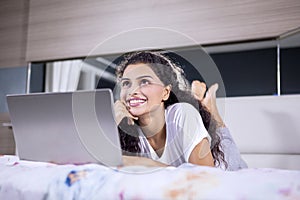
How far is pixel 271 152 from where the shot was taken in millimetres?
1944

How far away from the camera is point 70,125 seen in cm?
87

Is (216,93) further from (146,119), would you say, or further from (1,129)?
(1,129)

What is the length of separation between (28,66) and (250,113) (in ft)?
7.11

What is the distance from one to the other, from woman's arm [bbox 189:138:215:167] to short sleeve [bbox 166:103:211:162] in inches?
0.5

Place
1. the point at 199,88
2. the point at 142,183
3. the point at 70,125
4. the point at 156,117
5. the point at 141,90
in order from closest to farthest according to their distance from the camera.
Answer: the point at 142,183, the point at 70,125, the point at 141,90, the point at 156,117, the point at 199,88

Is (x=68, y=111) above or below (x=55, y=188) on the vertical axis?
above

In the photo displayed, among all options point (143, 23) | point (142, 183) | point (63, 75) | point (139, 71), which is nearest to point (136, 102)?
point (139, 71)

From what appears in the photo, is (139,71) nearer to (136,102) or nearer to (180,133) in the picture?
(136,102)

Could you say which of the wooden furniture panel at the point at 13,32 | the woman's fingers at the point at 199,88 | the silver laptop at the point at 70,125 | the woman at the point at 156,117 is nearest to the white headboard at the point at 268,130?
the woman's fingers at the point at 199,88

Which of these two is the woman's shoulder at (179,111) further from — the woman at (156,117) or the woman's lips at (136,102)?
the woman's lips at (136,102)

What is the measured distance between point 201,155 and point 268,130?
2.84ft

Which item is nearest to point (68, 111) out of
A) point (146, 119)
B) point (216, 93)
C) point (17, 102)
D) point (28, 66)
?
point (17, 102)

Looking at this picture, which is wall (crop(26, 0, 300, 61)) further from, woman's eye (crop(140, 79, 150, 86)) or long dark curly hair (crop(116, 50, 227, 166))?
woman's eye (crop(140, 79, 150, 86))

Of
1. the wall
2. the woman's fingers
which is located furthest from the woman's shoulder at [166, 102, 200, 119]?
the wall
